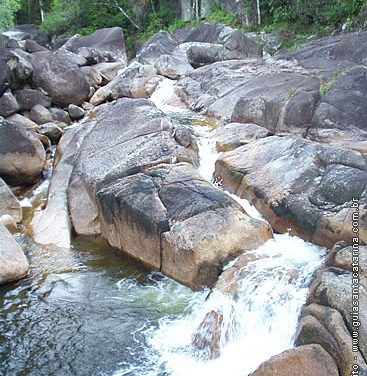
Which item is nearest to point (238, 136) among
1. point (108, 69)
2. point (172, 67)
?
point (172, 67)

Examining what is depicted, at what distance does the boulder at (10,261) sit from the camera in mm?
7736

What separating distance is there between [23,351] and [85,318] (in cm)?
94

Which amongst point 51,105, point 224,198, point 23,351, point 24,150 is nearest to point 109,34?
point 51,105

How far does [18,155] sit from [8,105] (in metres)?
4.13

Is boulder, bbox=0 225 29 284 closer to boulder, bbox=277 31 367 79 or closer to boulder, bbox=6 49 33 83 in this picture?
boulder, bbox=277 31 367 79

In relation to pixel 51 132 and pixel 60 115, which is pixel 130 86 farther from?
pixel 51 132

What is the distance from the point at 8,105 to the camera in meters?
14.4

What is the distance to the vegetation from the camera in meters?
18.7

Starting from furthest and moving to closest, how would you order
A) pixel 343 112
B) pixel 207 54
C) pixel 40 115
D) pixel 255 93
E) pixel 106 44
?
pixel 106 44
pixel 207 54
pixel 40 115
pixel 255 93
pixel 343 112

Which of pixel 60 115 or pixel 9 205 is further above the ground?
pixel 60 115

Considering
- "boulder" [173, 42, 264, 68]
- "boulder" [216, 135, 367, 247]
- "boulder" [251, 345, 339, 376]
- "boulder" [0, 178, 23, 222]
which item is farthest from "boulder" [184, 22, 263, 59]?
"boulder" [251, 345, 339, 376]

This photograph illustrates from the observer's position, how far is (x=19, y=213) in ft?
33.1

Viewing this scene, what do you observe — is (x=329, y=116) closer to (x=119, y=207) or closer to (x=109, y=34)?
(x=119, y=207)

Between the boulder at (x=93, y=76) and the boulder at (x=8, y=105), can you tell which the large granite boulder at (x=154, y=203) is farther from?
the boulder at (x=93, y=76)
